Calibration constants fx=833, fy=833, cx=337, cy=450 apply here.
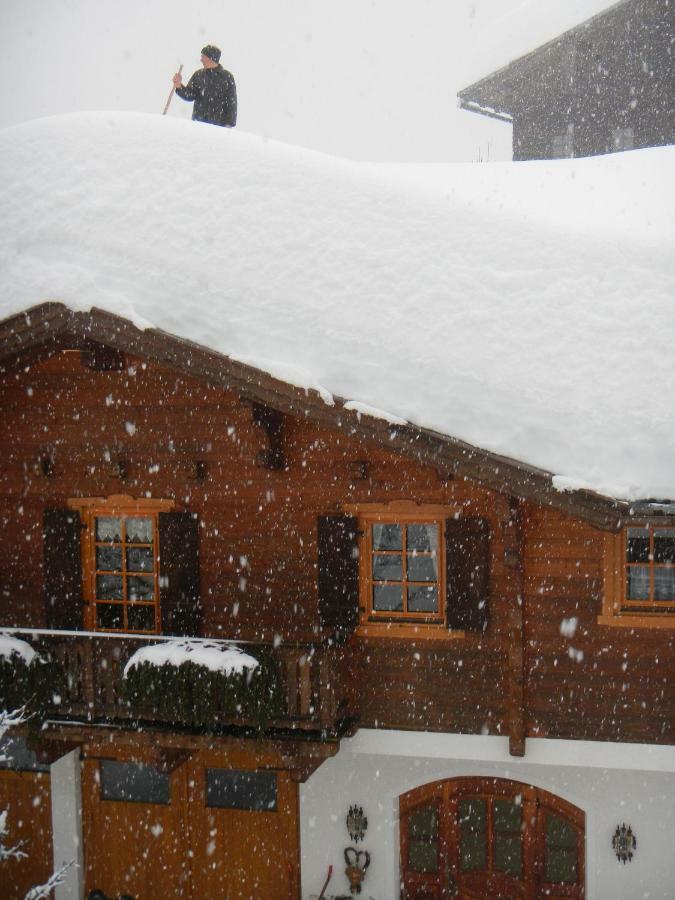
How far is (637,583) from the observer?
827cm

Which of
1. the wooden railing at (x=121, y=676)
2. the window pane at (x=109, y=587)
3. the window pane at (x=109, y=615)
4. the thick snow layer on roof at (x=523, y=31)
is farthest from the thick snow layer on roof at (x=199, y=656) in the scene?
the thick snow layer on roof at (x=523, y=31)

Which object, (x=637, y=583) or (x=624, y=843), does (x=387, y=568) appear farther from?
(x=624, y=843)

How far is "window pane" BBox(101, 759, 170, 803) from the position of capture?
984 centimetres

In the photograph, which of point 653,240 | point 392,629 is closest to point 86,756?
point 392,629

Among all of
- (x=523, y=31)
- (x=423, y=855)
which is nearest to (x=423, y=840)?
(x=423, y=855)

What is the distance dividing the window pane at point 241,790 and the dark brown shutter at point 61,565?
2.45 m

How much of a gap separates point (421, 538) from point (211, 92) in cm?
891

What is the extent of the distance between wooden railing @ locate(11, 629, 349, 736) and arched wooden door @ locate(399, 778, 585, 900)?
1.69m

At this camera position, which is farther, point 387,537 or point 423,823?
point 423,823

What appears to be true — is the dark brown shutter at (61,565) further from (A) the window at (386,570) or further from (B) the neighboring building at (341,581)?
(A) the window at (386,570)

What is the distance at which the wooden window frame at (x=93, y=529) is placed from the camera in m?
9.23

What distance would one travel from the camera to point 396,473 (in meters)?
8.65

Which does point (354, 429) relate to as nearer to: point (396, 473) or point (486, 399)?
point (396, 473)

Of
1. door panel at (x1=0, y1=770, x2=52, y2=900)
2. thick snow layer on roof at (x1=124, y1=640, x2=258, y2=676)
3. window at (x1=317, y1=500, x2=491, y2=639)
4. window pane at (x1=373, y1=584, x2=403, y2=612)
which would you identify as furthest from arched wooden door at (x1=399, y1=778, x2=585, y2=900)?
door panel at (x1=0, y1=770, x2=52, y2=900)
